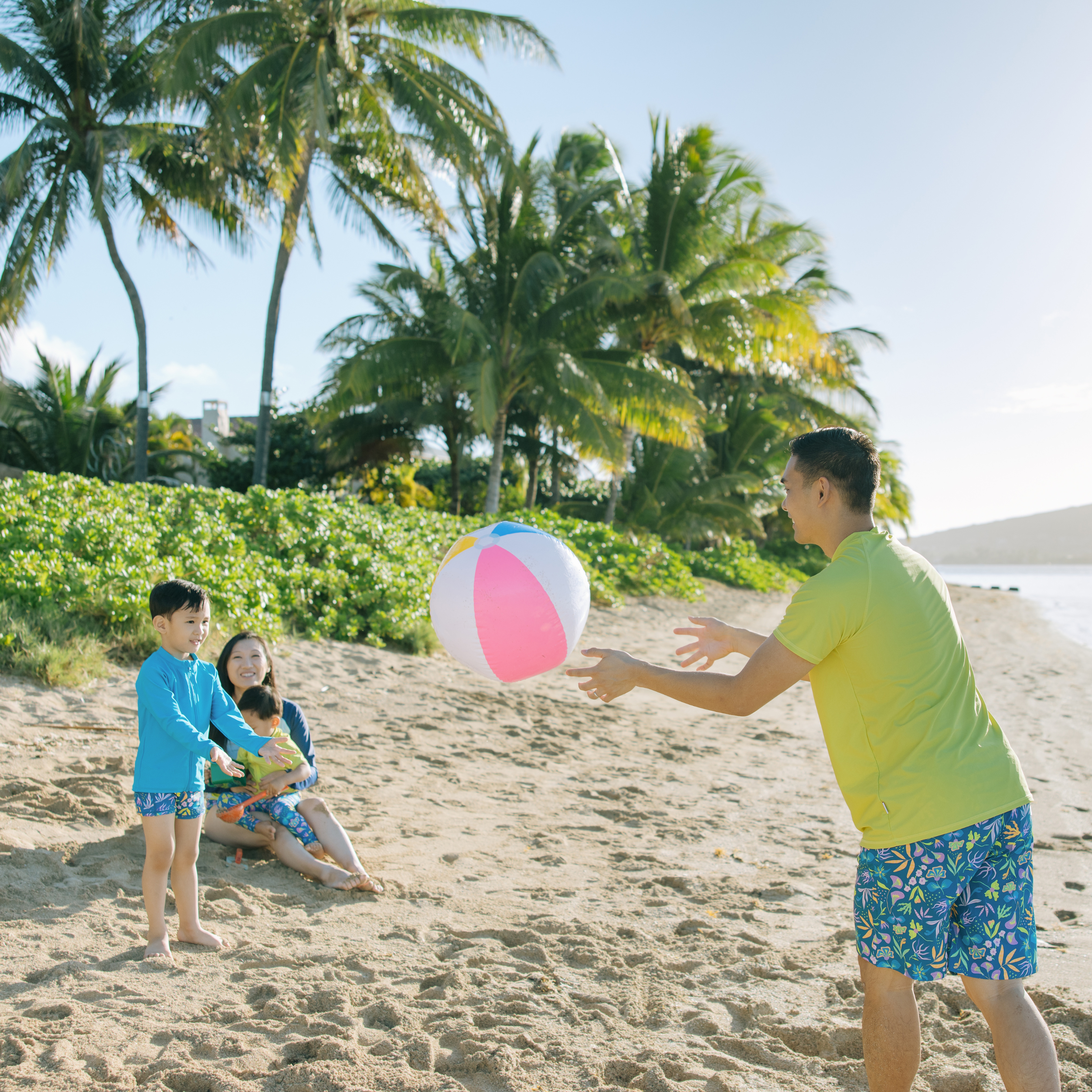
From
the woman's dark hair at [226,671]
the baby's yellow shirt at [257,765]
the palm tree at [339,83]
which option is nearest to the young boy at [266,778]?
the baby's yellow shirt at [257,765]

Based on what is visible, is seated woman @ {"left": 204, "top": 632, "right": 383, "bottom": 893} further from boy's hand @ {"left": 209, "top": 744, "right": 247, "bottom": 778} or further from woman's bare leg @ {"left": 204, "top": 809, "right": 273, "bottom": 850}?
boy's hand @ {"left": 209, "top": 744, "right": 247, "bottom": 778}

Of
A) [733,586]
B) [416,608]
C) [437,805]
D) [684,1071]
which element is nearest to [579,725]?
[437,805]

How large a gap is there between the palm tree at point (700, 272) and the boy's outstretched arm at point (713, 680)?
A: 590 inches

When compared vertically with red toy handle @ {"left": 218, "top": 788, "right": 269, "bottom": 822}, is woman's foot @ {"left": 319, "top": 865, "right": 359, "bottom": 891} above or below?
below

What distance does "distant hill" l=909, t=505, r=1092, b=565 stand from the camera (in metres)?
102

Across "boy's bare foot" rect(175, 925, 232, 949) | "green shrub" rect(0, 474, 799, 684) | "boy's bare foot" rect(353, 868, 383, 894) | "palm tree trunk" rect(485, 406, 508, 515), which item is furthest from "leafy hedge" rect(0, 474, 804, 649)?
"palm tree trunk" rect(485, 406, 508, 515)

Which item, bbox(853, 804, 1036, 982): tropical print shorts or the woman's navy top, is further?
the woman's navy top

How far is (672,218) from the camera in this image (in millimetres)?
17906

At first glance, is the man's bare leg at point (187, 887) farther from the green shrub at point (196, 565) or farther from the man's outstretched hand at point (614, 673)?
the green shrub at point (196, 565)

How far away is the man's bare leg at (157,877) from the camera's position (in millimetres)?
3072

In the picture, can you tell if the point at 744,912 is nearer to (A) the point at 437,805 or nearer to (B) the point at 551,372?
(A) the point at 437,805

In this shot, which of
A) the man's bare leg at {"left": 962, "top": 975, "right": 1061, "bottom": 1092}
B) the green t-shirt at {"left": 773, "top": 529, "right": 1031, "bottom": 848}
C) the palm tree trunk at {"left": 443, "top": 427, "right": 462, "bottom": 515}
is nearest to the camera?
the man's bare leg at {"left": 962, "top": 975, "right": 1061, "bottom": 1092}

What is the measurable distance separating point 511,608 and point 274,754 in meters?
1.05

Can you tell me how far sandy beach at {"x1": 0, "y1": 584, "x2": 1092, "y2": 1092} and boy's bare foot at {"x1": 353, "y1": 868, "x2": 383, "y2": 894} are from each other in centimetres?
8
